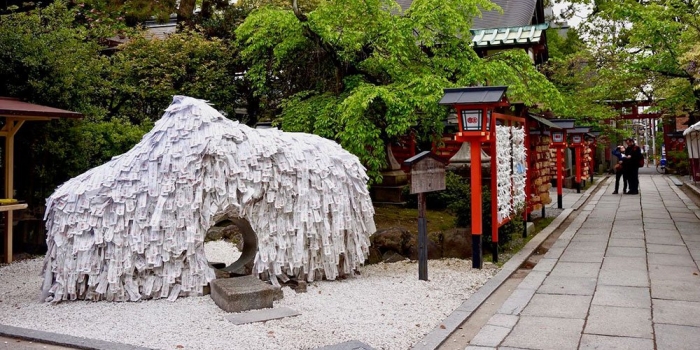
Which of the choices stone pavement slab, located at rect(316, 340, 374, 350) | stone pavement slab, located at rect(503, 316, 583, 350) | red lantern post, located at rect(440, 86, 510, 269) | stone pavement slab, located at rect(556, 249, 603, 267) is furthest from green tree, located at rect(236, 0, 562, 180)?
stone pavement slab, located at rect(316, 340, 374, 350)

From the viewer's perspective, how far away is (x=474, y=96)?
8.91m

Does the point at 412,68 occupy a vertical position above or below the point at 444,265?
above

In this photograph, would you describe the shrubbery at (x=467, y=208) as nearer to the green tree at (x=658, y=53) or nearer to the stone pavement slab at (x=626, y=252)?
the stone pavement slab at (x=626, y=252)

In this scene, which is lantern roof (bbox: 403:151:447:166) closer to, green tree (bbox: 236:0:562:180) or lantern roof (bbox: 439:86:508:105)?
lantern roof (bbox: 439:86:508:105)

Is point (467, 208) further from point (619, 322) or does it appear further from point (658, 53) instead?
point (658, 53)

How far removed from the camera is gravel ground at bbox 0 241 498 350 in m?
5.57

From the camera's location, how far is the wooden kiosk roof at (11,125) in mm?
9492

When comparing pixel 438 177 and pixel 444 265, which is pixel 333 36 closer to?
pixel 438 177

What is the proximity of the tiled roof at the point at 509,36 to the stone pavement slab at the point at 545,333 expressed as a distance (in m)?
12.6

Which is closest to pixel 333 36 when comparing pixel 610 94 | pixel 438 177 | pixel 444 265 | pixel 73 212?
pixel 438 177

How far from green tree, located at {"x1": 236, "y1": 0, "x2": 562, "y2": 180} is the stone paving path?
346 cm

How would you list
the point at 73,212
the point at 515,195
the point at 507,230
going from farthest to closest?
the point at 515,195, the point at 507,230, the point at 73,212

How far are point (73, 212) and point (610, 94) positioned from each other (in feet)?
44.1

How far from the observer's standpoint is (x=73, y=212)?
6.92 meters
